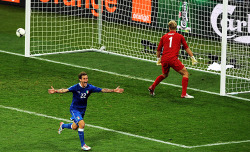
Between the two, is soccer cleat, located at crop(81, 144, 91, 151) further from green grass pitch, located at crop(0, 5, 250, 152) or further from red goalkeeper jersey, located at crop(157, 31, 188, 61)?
red goalkeeper jersey, located at crop(157, 31, 188, 61)

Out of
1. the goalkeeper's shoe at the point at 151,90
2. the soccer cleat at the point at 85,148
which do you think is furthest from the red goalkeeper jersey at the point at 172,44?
the soccer cleat at the point at 85,148

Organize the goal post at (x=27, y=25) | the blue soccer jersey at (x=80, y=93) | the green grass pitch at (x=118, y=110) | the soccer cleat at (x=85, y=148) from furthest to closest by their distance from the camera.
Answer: the goal post at (x=27, y=25), the green grass pitch at (x=118, y=110), the blue soccer jersey at (x=80, y=93), the soccer cleat at (x=85, y=148)

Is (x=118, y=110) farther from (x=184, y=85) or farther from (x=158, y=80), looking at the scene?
(x=184, y=85)

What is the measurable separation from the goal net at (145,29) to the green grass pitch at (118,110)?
0.92 m

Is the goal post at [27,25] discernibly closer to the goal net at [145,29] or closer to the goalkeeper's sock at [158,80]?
the goal net at [145,29]

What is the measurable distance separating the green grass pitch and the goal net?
3.01 feet

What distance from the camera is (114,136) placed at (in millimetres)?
12383

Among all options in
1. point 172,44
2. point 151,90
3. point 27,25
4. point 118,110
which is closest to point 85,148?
point 118,110

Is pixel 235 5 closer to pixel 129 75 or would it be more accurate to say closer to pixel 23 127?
pixel 129 75

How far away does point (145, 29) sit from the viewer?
21.1 m

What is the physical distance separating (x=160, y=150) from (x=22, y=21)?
621 inches

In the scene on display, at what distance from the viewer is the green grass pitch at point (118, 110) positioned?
1199cm

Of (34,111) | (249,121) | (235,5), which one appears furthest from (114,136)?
(235,5)

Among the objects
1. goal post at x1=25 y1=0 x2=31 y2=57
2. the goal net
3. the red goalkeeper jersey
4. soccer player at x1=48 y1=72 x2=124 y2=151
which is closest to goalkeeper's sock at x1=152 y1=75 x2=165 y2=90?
the red goalkeeper jersey
